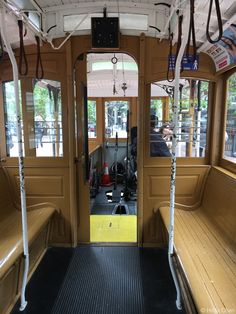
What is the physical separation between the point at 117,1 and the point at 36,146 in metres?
1.78

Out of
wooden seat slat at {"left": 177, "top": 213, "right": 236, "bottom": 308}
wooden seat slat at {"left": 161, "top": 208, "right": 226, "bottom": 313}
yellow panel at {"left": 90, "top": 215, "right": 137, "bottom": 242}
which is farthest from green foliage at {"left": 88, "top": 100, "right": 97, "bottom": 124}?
wooden seat slat at {"left": 177, "top": 213, "right": 236, "bottom": 308}

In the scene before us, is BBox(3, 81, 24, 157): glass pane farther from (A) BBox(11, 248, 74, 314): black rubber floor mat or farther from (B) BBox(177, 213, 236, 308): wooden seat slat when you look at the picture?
(B) BBox(177, 213, 236, 308): wooden seat slat

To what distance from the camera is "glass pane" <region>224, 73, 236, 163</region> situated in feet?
8.70

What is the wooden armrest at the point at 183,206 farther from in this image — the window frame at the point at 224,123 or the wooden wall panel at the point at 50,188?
the wooden wall panel at the point at 50,188

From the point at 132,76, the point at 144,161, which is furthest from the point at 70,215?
the point at 132,76

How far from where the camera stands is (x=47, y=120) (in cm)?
298

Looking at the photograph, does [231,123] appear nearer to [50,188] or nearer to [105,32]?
[105,32]

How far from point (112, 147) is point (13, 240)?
4741mm

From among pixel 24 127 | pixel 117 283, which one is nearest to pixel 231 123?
pixel 117 283

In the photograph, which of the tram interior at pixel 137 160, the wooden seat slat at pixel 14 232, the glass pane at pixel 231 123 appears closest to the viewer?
the wooden seat slat at pixel 14 232

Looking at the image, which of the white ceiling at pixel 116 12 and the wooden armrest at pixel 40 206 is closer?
the white ceiling at pixel 116 12

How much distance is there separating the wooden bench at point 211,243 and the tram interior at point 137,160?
0.02 m

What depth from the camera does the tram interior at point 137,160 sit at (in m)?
2.19

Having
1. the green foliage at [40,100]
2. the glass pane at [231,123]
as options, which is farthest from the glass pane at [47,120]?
the glass pane at [231,123]
